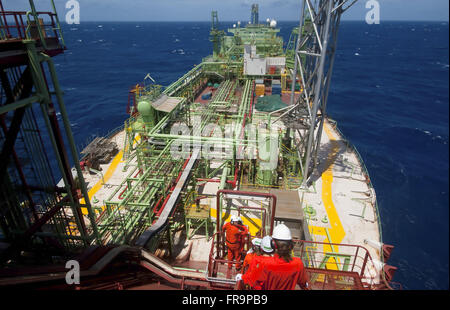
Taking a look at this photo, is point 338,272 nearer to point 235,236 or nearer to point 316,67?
point 235,236

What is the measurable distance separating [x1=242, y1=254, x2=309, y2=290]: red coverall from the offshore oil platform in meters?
1.89

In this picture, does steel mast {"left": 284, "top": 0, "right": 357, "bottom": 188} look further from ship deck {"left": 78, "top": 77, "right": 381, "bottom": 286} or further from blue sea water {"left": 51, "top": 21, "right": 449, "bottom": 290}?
blue sea water {"left": 51, "top": 21, "right": 449, "bottom": 290}

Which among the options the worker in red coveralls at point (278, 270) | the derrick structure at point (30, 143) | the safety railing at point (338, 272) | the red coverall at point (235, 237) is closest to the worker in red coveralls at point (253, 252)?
the worker in red coveralls at point (278, 270)

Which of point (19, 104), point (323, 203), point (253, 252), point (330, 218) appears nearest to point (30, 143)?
point (19, 104)

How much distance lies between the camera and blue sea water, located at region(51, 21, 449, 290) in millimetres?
15673

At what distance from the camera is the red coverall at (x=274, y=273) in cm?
534

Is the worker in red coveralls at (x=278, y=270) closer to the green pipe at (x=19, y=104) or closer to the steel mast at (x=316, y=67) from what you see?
the green pipe at (x=19, y=104)

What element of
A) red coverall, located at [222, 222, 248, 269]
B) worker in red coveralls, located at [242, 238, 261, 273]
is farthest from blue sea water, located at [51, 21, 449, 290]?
red coverall, located at [222, 222, 248, 269]

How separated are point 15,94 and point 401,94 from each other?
195 ft

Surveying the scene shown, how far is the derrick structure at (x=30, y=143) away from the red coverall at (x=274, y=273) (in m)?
6.20

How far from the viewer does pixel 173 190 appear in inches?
549

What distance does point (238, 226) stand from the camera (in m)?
9.27

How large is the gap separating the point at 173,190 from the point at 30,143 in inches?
271
